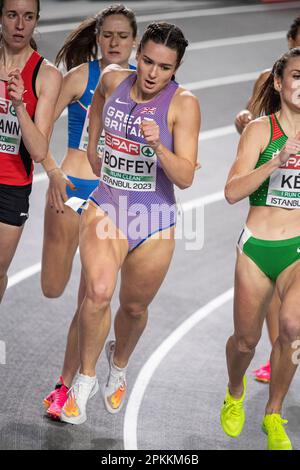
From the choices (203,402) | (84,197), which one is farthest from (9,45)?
(203,402)

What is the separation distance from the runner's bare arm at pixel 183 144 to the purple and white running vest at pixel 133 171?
67 mm

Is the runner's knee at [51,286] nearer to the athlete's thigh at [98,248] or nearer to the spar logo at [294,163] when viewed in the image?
the athlete's thigh at [98,248]

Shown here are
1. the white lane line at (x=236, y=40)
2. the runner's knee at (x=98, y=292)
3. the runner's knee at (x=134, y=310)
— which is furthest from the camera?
the white lane line at (x=236, y=40)

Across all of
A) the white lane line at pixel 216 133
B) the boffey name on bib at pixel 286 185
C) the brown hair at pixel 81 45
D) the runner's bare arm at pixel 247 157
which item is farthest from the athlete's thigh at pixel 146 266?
the white lane line at pixel 216 133

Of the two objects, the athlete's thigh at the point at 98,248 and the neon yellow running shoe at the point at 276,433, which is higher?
the athlete's thigh at the point at 98,248

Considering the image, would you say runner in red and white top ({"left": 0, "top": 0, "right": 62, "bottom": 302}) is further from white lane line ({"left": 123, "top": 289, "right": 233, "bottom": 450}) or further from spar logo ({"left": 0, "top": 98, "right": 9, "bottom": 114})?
white lane line ({"left": 123, "top": 289, "right": 233, "bottom": 450})

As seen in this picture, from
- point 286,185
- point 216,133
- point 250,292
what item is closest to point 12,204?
point 250,292

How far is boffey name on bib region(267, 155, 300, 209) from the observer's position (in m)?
6.03

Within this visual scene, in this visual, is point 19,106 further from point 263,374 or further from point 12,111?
point 263,374

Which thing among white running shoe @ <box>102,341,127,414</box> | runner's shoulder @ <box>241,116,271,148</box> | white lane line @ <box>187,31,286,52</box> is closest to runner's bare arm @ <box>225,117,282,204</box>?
runner's shoulder @ <box>241,116,271,148</box>

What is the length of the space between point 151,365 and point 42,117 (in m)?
2.64

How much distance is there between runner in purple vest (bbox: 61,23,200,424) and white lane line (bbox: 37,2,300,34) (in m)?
10.5

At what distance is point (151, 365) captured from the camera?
834 cm

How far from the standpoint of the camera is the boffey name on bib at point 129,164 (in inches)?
243
